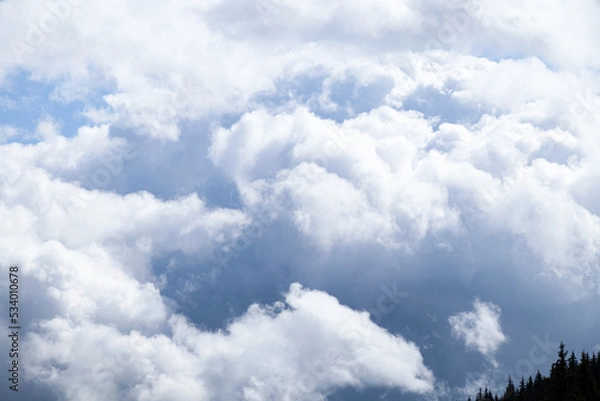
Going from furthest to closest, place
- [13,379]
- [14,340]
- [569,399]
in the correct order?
[13,379] → [14,340] → [569,399]

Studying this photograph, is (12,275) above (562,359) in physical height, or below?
above

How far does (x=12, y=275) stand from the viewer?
142375 mm

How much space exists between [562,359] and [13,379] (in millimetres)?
133701

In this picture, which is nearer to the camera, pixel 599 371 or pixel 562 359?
pixel 562 359

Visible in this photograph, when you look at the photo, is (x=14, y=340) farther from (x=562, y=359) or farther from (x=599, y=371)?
(x=599, y=371)

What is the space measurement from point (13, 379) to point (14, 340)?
1825cm

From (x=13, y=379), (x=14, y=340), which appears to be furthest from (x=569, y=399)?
(x=13, y=379)

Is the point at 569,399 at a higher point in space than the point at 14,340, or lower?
lower

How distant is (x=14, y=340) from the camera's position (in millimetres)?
141125

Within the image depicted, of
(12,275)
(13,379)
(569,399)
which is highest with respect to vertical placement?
(12,275)

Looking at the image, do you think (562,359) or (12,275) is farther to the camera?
(12,275)

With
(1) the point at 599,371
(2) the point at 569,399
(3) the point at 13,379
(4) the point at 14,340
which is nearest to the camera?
(2) the point at 569,399

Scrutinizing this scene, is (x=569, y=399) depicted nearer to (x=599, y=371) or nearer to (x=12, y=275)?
(x=12, y=275)

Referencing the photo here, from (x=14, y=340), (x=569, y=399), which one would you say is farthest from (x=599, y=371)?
(x=14, y=340)
